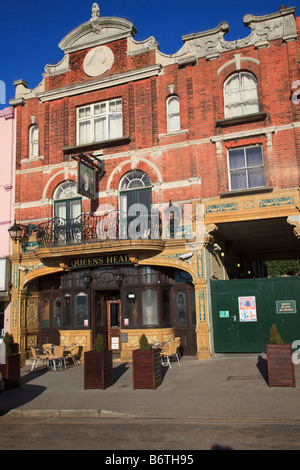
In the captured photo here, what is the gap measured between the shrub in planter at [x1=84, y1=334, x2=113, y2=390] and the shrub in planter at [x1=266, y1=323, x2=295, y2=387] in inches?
170

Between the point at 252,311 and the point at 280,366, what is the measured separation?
4905 mm

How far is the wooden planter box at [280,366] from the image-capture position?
10281mm

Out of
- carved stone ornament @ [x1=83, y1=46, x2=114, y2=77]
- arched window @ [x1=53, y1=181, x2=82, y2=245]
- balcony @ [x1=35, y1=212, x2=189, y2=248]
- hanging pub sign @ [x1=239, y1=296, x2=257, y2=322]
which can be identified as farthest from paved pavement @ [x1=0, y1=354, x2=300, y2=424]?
carved stone ornament @ [x1=83, y1=46, x2=114, y2=77]

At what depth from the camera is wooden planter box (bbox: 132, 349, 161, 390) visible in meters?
11.3

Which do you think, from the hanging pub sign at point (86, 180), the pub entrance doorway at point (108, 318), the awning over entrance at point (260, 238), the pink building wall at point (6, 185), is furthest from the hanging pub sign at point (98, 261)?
the awning over entrance at point (260, 238)

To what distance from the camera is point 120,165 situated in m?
17.5

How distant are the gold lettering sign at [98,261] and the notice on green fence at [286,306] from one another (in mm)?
5660

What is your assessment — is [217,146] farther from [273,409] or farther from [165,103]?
[273,409]

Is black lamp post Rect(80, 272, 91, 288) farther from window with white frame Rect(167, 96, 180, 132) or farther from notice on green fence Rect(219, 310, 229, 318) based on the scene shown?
window with white frame Rect(167, 96, 180, 132)

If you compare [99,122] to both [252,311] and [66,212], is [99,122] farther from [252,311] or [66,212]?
[252,311]

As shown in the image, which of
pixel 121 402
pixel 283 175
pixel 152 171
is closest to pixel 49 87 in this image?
pixel 152 171

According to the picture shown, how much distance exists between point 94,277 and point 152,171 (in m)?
4.83

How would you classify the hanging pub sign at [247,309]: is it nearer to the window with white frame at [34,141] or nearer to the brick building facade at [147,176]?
the brick building facade at [147,176]

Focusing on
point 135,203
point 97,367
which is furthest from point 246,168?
point 97,367
